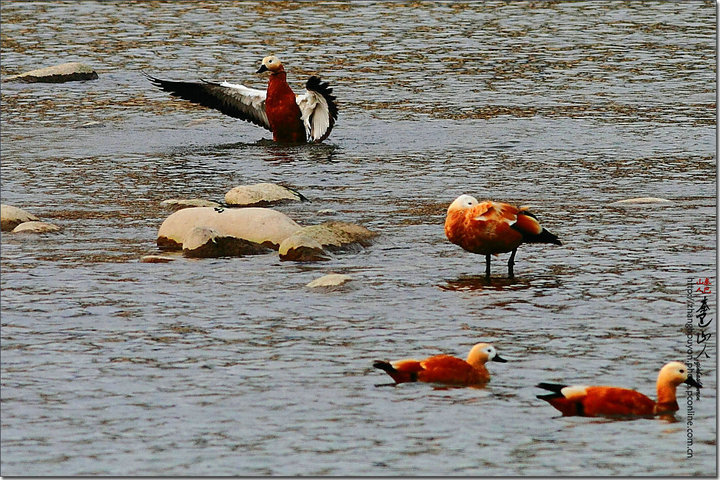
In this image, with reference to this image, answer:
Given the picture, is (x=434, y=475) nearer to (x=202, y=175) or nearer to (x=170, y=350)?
(x=170, y=350)

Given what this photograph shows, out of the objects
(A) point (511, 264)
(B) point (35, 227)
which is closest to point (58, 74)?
(B) point (35, 227)

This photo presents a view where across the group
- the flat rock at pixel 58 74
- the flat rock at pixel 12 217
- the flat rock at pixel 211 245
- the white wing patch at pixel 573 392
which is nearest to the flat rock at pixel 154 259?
the flat rock at pixel 211 245

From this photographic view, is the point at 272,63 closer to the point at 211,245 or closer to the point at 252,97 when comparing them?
the point at 252,97

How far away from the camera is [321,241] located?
1450 cm

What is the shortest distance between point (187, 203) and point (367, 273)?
3600mm

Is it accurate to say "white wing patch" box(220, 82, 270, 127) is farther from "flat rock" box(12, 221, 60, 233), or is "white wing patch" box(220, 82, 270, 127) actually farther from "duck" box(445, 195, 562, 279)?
"duck" box(445, 195, 562, 279)

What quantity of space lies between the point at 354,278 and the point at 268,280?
0.79 metres

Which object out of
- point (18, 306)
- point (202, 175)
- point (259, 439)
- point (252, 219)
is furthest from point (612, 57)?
point (259, 439)

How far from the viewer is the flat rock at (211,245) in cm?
1452

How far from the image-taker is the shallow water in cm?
953

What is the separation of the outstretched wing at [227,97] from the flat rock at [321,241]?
814 cm

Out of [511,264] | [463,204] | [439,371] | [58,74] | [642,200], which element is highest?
[463,204]

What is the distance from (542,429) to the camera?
965cm

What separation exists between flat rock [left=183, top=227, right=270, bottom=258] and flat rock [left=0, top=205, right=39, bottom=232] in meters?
2.25
